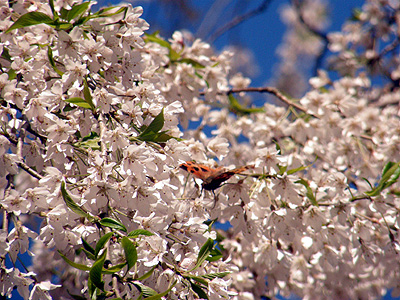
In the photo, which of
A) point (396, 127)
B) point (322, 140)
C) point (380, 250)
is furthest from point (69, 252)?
point (396, 127)

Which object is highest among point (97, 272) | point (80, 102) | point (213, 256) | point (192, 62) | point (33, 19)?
point (33, 19)

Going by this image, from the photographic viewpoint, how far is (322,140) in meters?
3.12

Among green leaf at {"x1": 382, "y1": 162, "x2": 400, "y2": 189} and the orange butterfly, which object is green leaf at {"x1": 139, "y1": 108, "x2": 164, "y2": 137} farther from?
green leaf at {"x1": 382, "y1": 162, "x2": 400, "y2": 189}

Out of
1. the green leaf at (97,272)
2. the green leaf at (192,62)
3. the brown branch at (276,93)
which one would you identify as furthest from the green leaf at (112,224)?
the brown branch at (276,93)

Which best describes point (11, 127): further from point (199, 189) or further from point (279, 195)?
point (279, 195)

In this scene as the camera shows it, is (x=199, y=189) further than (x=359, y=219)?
No

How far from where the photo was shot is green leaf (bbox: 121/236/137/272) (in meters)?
1.29

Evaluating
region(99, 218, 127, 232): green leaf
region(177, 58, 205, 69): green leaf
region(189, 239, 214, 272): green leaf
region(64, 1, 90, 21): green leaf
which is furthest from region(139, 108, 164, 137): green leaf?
region(177, 58, 205, 69): green leaf

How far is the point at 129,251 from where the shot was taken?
1305 millimetres

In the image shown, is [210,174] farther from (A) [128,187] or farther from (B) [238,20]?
(B) [238,20]

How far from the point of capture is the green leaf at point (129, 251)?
1.29m

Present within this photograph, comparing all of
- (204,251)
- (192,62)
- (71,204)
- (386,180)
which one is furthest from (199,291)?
(192,62)

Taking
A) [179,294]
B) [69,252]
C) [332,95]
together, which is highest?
[332,95]

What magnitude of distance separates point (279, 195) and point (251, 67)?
31.7 feet
